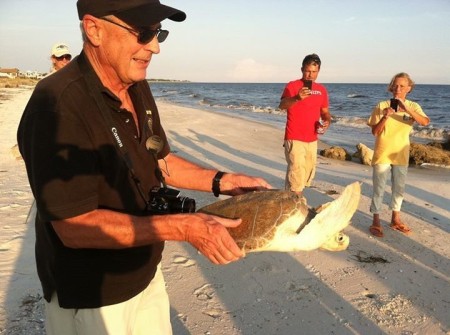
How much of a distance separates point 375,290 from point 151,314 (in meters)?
2.55

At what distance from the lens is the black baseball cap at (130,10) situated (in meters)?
1.49

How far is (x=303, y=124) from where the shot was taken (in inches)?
212

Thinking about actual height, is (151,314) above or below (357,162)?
above

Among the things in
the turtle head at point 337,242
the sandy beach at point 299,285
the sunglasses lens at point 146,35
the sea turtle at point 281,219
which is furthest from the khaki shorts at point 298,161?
the sunglasses lens at point 146,35

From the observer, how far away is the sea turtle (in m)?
2.26

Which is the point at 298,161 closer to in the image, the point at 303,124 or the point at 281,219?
the point at 303,124

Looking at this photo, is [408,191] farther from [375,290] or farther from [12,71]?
[12,71]

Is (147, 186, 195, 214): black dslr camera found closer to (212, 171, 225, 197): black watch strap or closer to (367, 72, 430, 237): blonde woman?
(212, 171, 225, 197): black watch strap

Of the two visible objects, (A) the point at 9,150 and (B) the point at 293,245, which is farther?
(A) the point at 9,150

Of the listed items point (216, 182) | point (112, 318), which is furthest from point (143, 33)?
point (112, 318)

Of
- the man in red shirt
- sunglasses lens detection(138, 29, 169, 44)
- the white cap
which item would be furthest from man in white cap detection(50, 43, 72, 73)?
sunglasses lens detection(138, 29, 169, 44)

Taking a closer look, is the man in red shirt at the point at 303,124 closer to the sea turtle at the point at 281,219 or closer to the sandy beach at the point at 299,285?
the sandy beach at the point at 299,285

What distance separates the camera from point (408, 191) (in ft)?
23.2

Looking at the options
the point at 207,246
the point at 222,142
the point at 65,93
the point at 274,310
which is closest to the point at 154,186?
the point at 207,246
